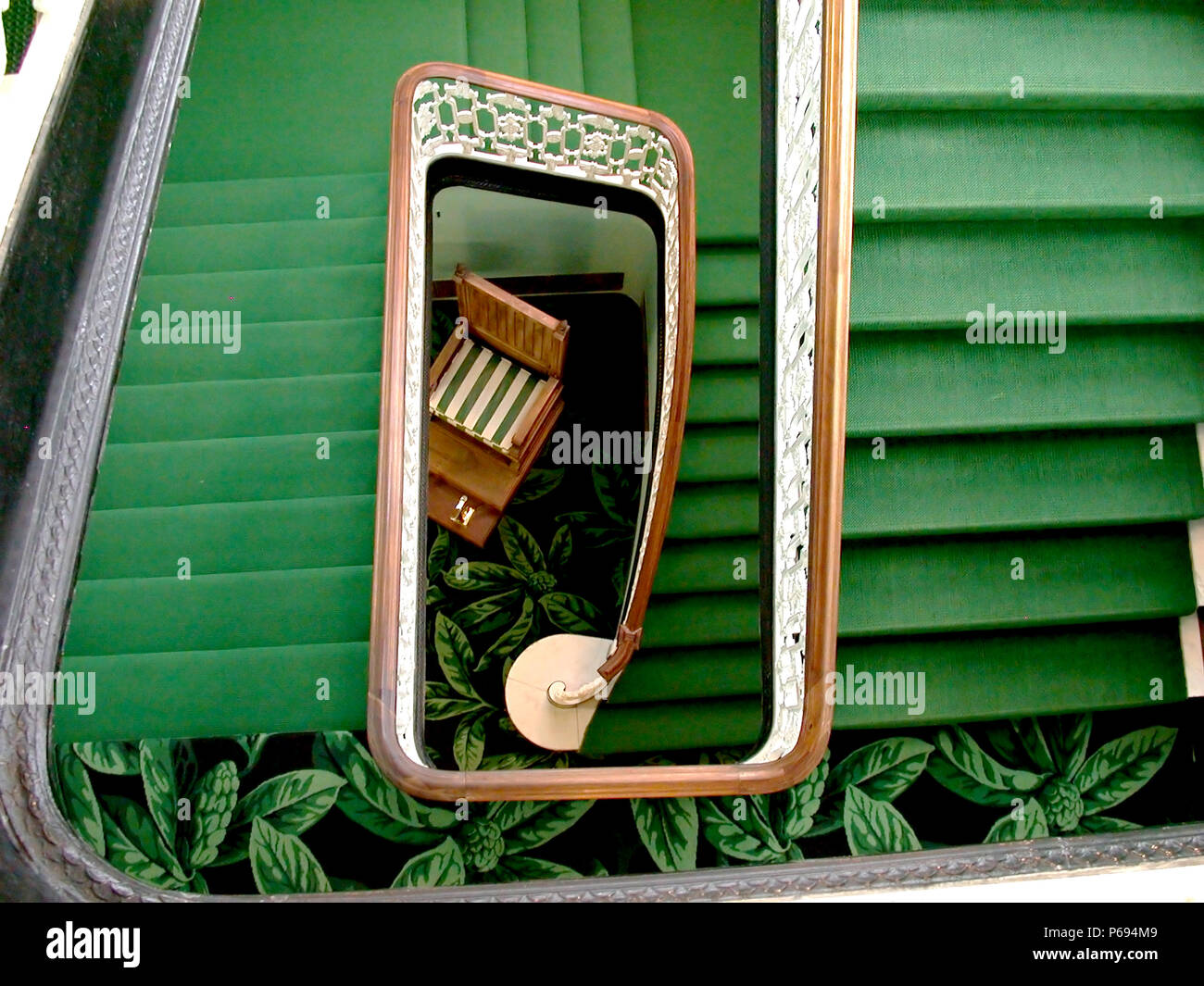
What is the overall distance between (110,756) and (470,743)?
84.2 inches

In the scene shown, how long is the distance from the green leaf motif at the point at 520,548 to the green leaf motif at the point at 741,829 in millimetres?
2141

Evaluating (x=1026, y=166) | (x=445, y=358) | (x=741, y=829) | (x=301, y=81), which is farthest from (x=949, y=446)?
(x=301, y=81)

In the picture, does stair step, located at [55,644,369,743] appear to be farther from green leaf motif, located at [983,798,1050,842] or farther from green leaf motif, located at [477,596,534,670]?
green leaf motif, located at [983,798,1050,842]

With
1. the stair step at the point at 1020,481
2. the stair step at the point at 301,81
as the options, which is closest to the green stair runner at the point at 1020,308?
the stair step at the point at 1020,481

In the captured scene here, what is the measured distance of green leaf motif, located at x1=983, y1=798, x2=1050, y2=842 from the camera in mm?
3244

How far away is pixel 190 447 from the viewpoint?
3391 mm

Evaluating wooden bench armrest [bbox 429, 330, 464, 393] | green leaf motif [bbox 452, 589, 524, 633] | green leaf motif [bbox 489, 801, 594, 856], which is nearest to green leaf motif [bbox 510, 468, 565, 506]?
green leaf motif [bbox 452, 589, 524, 633]

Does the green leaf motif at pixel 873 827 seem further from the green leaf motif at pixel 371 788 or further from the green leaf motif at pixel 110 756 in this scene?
the green leaf motif at pixel 110 756

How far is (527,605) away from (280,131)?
2.70 metres

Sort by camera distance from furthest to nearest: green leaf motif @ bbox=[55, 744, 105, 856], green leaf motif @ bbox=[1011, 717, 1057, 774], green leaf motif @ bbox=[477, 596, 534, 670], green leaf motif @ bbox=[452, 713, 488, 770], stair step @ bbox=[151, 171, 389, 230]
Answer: green leaf motif @ bbox=[477, 596, 534, 670]
green leaf motif @ bbox=[452, 713, 488, 770]
stair step @ bbox=[151, 171, 389, 230]
green leaf motif @ bbox=[1011, 717, 1057, 774]
green leaf motif @ bbox=[55, 744, 105, 856]

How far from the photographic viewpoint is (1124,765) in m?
3.33

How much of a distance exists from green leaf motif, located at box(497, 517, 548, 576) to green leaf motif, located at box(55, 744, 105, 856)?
2.69 metres
